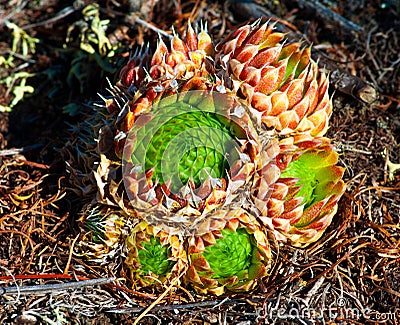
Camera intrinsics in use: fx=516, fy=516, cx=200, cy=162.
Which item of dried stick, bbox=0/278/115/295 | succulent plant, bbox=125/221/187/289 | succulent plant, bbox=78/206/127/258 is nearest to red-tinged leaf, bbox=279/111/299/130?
succulent plant, bbox=125/221/187/289

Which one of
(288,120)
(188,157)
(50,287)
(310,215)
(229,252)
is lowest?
(50,287)

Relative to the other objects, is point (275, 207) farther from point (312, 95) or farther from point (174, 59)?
point (174, 59)

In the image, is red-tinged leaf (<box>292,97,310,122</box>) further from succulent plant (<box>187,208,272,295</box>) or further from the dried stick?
the dried stick

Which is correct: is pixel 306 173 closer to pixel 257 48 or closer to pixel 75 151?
pixel 257 48

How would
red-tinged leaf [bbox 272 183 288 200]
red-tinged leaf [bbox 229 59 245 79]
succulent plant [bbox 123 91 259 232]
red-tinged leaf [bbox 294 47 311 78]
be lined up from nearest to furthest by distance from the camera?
succulent plant [bbox 123 91 259 232] → red-tinged leaf [bbox 272 183 288 200] → red-tinged leaf [bbox 229 59 245 79] → red-tinged leaf [bbox 294 47 311 78]

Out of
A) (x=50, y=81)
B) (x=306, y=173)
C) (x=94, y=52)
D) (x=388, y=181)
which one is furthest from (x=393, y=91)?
(x=50, y=81)

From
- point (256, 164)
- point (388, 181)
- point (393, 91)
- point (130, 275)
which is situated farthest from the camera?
point (393, 91)

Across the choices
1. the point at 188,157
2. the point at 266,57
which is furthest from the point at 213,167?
the point at 266,57
